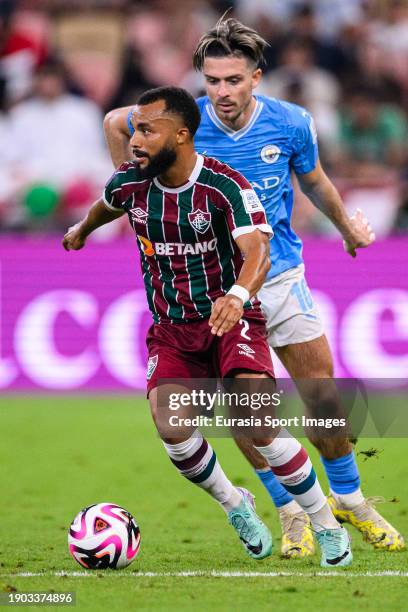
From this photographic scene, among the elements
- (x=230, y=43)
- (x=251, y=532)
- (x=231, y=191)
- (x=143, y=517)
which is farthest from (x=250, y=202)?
(x=143, y=517)

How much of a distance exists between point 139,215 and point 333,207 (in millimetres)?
1350

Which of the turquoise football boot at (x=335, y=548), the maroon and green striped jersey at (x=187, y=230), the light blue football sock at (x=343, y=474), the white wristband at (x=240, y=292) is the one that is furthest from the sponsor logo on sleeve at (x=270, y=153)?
the turquoise football boot at (x=335, y=548)

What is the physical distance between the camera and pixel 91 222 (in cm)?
632

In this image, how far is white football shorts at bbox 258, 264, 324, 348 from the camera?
6.82 m

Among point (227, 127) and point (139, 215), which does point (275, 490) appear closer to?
point (139, 215)

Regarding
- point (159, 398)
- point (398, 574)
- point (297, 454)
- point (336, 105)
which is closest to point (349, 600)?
point (398, 574)

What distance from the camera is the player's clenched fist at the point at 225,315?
5379 mm

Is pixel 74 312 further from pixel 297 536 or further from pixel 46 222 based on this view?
pixel 297 536

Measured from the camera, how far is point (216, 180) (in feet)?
19.4

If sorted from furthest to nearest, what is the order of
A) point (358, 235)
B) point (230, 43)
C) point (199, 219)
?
point (358, 235)
point (230, 43)
point (199, 219)

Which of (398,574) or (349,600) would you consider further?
(398,574)

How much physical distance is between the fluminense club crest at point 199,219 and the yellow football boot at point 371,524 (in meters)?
1.86

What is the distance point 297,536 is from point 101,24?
36.3 ft

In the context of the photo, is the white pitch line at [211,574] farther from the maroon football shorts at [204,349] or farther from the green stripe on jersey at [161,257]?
the green stripe on jersey at [161,257]
